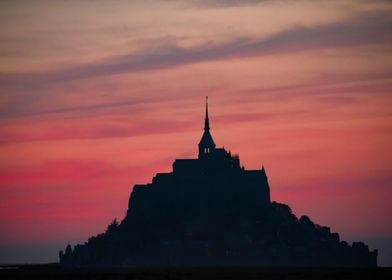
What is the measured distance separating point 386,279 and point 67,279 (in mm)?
52078

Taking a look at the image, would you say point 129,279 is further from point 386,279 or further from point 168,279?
point 386,279

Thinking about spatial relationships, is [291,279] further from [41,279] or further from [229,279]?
[41,279]

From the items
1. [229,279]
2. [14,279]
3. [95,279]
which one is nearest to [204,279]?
[229,279]

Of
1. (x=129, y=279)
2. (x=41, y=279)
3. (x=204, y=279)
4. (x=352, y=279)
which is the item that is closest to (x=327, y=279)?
(x=352, y=279)

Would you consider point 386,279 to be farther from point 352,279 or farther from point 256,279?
point 256,279

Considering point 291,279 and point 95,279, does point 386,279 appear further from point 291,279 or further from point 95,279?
point 95,279

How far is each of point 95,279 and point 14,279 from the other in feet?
43.5

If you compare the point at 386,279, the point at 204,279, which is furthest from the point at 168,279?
the point at 386,279

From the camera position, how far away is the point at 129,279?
178 m

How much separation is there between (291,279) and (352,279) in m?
10.2

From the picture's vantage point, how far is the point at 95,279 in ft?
592

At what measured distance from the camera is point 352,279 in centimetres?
17725

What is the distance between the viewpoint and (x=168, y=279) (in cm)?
17038

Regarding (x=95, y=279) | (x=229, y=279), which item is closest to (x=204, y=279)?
(x=229, y=279)
